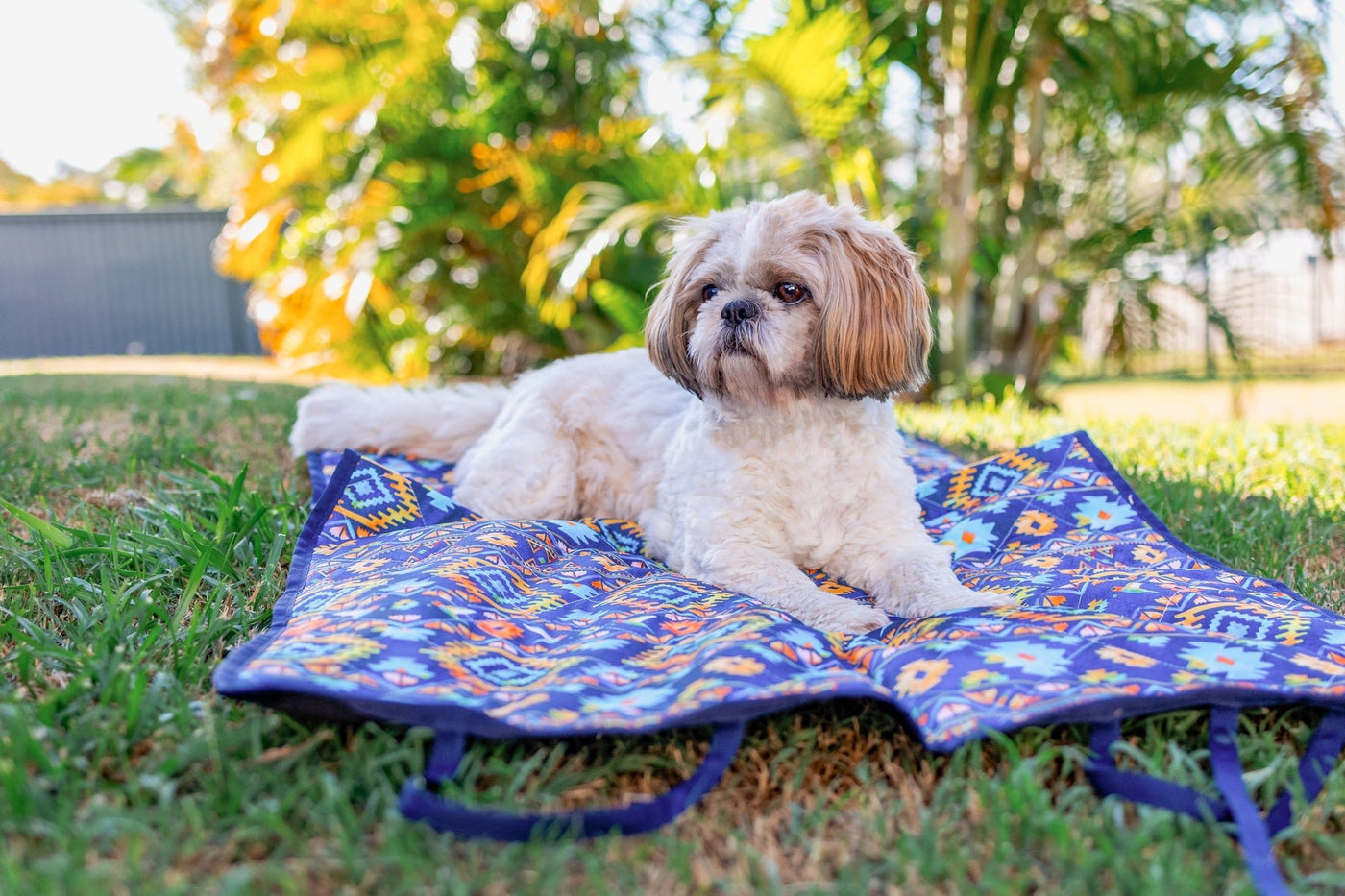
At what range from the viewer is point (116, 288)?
1498 cm

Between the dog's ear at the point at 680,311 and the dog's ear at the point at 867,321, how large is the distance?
42 centimetres

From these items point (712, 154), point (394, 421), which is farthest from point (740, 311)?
point (712, 154)

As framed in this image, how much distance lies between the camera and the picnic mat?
1.71 meters

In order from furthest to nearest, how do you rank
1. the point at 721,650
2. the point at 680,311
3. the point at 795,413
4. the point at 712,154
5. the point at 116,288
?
the point at 116,288 → the point at 712,154 → the point at 680,311 → the point at 795,413 → the point at 721,650

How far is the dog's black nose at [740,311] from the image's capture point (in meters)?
2.65

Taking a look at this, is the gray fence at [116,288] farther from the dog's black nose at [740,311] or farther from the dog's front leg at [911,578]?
the dog's front leg at [911,578]

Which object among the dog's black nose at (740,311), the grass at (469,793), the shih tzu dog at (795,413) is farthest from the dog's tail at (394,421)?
the dog's black nose at (740,311)

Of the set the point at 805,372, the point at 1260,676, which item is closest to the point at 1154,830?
the point at 1260,676

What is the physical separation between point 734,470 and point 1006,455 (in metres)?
1.26

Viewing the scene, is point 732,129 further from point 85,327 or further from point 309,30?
point 85,327

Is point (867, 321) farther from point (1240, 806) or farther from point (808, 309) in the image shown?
point (1240, 806)

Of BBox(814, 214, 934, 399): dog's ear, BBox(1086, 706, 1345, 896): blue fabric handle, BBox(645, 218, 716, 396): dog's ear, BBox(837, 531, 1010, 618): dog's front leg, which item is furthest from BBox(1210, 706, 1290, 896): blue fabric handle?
BBox(645, 218, 716, 396): dog's ear

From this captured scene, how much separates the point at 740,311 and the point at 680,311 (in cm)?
33

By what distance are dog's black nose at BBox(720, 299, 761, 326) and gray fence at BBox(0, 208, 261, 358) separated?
13.5m
